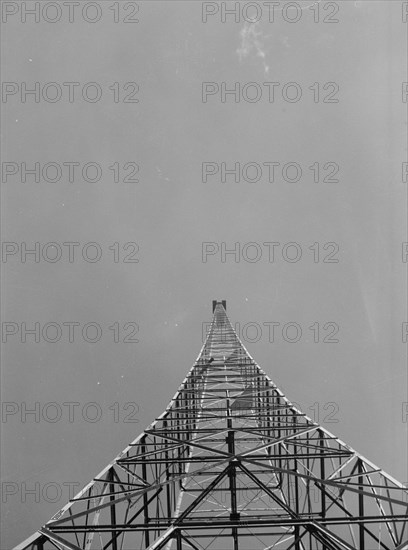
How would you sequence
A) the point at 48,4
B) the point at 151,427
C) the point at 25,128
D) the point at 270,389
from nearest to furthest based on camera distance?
1. the point at 151,427
2. the point at 270,389
3. the point at 48,4
4. the point at 25,128

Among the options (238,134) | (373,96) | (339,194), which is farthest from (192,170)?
(373,96)

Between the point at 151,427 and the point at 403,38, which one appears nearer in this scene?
the point at 151,427

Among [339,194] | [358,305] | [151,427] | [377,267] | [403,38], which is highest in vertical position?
[403,38]

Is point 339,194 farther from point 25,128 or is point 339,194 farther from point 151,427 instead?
point 151,427

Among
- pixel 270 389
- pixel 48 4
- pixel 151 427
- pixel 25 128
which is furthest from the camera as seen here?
pixel 25 128

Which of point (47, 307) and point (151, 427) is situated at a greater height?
point (47, 307)

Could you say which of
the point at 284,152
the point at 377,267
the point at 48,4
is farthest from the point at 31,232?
the point at 377,267
